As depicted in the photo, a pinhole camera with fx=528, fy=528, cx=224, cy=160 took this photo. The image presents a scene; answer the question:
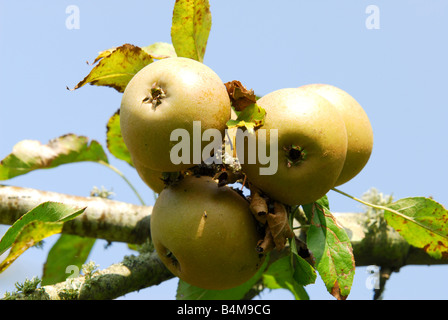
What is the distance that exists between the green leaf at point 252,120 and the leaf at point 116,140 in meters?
0.77

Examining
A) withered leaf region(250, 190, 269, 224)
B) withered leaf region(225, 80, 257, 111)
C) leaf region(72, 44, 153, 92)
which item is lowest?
withered leaf region(250, 190, 269, 224)

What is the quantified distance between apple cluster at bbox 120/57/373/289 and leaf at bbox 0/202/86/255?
0.78ft

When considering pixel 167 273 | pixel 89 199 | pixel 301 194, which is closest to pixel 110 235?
pixel 89 199

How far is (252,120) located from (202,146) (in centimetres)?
15

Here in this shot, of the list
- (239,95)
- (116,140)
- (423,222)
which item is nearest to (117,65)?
(239,95)

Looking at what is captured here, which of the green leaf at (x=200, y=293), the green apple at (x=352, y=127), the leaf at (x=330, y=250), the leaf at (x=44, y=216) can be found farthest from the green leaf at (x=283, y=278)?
the leaf at (x=44, y=216)

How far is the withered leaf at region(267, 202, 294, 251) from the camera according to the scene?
1.47 metres

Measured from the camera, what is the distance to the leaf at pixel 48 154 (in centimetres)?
227

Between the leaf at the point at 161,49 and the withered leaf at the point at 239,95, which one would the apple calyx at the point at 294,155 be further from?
the leaf at the point at 161,49

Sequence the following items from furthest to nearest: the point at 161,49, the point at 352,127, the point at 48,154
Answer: the point at 48,154
the point at 161,49
the point at 352,127

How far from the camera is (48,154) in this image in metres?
2.34

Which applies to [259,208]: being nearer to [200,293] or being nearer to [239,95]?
[239,95]

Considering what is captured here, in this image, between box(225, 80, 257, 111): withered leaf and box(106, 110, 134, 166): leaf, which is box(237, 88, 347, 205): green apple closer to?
box(225, 80, 257, 111): withered leaf

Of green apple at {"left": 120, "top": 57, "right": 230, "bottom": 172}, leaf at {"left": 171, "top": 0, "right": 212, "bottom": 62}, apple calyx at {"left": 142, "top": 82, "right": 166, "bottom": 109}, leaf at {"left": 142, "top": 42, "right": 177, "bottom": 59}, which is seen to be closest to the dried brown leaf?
green apple at {"left": 120, "top": 57, "right": 230, "bottom": 172}
